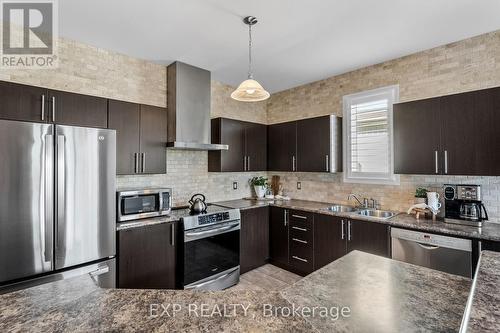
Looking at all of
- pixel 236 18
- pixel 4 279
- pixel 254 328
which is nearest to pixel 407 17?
pixel 236 18

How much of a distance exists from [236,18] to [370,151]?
2.49m

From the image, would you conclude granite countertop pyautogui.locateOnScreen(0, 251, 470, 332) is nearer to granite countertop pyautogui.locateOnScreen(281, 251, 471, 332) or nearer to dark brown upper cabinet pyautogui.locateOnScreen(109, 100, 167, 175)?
granite countertop pyautogui.locateOnScreen(281, 251, 471, 332)

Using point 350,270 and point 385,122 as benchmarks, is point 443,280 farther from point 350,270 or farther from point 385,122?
point 385,122

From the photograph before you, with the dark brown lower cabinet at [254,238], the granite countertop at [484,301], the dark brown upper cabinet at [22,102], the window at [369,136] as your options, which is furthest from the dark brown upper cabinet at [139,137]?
the granite countertop at [484,301]

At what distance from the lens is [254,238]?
12.2 ft

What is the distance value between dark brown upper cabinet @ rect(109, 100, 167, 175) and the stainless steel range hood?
0.15 metres

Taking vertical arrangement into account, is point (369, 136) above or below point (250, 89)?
below

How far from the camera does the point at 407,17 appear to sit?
2320 mm

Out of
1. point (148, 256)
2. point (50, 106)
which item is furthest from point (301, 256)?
point (50, 106)

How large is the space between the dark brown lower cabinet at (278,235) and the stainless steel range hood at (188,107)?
1.28 metres

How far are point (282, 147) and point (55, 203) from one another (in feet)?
10.1

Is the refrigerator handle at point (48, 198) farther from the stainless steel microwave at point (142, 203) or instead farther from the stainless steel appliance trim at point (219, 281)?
the stainless steel appliance trim at point (219, 281)

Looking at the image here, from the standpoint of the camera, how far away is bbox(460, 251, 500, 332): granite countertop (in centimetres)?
80

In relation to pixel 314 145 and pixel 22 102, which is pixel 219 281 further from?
pixel 22 102
